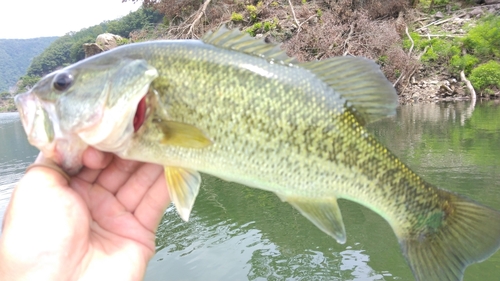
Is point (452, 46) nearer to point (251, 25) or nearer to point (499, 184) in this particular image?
point (251, 25)

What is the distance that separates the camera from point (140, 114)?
220 centimetres

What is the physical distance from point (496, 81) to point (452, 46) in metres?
4.07

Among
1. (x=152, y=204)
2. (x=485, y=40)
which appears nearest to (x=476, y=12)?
(x=485, y=40)

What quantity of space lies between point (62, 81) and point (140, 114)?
50cm

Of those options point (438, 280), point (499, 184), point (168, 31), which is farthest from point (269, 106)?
point (168, 31)

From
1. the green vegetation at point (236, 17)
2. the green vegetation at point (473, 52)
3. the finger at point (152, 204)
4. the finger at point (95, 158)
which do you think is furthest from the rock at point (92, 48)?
the finger at point (95, 158)

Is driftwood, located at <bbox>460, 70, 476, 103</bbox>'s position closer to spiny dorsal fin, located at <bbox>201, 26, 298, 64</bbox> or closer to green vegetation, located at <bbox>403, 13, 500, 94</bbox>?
green vegetation, located at <bbox>403, 13, 500, 94</bbox>

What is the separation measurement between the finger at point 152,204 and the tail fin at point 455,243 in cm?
169

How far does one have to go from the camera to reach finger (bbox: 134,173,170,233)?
108 inches

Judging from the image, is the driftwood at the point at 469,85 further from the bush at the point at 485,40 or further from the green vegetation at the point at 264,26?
the green vegetation at the point at 264,26

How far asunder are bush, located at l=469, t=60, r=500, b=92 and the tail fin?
26.9 m

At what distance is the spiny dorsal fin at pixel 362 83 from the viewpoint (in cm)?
233

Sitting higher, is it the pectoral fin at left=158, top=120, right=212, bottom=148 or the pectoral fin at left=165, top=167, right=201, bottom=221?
the pectoral fin at left=158, top=120, right=212, bottom=148

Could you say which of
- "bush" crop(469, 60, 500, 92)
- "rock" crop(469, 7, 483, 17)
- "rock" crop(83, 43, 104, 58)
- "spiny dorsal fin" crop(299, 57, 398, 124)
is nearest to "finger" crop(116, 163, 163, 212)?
"spiny dorsal fin" crop(299, 57, 398, 124)
